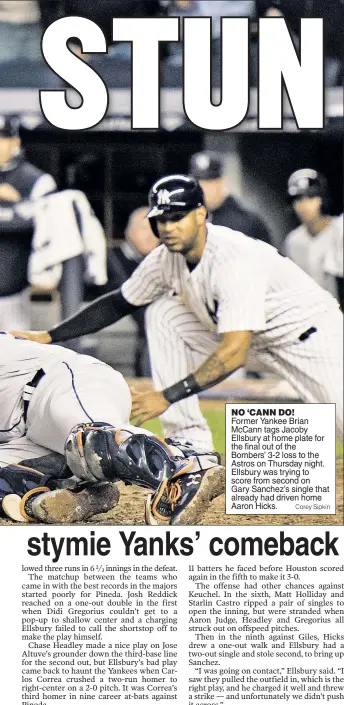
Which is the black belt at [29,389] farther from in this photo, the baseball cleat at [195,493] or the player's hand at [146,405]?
the baseball cleat at [195,493]

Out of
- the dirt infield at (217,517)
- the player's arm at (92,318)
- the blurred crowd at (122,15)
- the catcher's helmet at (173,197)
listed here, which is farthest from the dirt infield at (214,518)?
the blurred crowd at (122,15)

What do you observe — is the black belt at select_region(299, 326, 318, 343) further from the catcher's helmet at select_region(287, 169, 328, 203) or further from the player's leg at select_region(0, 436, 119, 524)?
the player's leg at select_region(0, 436, 119, 524)

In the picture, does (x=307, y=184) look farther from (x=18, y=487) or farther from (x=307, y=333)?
(x=18, y=487)

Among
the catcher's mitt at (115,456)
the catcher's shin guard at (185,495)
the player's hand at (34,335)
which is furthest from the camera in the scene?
the player's hand at (34,335)

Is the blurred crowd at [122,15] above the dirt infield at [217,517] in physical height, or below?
above
